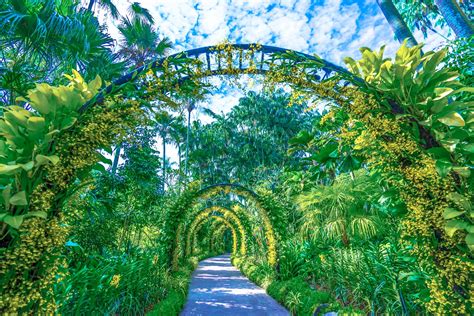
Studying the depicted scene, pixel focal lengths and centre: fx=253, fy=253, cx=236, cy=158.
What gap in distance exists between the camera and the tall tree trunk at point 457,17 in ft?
12.4

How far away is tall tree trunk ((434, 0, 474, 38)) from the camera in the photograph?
12.4 feet

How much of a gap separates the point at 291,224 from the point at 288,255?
471 cm

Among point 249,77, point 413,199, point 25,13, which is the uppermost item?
point 25,13

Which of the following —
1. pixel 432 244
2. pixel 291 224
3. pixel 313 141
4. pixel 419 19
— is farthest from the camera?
pixel 291 224

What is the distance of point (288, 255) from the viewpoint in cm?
663

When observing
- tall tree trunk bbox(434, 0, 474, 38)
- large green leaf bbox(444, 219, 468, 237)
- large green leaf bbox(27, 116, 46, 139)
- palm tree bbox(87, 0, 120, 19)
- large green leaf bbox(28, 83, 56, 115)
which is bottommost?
large green leaf bbox(444, 219, 468, 237)

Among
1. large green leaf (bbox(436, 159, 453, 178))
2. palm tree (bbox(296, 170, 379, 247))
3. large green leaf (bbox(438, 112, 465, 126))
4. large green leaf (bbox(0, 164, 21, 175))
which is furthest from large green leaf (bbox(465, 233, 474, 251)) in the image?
palm tree (bbox(296, 170, 379, 247))

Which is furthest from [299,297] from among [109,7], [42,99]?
[109,7]

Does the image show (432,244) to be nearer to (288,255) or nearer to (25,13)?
(288,255)

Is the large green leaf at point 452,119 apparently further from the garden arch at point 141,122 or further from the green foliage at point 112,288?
the green foliage at point 112,288

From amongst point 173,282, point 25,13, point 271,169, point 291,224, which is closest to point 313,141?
point 173,282

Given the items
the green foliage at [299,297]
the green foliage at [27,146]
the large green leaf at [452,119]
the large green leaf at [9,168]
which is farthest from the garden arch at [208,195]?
the large green leaf at [452,119]

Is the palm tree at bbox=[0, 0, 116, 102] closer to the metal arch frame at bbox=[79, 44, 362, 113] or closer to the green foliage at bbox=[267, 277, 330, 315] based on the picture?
the metal arch frame at bbox=[79, 44, 362, 113]

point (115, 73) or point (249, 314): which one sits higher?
point (115, 73)
